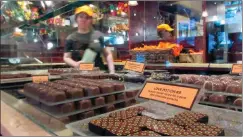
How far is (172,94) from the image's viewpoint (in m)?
0.71

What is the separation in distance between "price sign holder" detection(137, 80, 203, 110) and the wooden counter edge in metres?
0.35

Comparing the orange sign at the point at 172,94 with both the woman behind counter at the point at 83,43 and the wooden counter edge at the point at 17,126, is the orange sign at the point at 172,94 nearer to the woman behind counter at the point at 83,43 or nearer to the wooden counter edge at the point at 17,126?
the wooden counter edge at the point at 17,126

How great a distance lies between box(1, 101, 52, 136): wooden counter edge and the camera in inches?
29.8

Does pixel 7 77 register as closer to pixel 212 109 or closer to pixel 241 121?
pixel 212 109

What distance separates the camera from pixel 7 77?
1747 millimetres

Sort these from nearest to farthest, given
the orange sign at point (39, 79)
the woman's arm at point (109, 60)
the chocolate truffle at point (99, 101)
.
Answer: the chocolate truffle at point (99, 101), the orange sign at point (39, 79), the woman's arm at point (109, 60)

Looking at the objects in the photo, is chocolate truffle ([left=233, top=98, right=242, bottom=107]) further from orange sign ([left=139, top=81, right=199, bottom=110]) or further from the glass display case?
orange sign ([left=139, top=81, right=199, bottom=110])

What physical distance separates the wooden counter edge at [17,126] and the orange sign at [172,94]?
1.16 ft

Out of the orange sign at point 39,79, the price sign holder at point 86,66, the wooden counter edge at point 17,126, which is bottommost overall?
the wooden counter edge at point 17,126

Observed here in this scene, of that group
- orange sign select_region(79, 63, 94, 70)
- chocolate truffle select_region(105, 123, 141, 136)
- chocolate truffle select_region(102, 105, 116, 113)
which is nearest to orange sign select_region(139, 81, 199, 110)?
chocolate truffle select_region(105, 123, 141, 136)

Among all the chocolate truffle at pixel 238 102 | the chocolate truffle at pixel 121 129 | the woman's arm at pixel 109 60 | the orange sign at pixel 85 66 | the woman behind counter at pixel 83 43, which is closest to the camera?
the chocolate truffle at pixel 121 129

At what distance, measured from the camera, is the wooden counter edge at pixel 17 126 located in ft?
2.49

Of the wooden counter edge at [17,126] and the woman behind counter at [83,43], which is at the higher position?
the woman behind counter at [83,43]

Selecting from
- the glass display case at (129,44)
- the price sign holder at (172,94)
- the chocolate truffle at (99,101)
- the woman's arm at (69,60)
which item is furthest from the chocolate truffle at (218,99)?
the woman's arm at (69,60)
